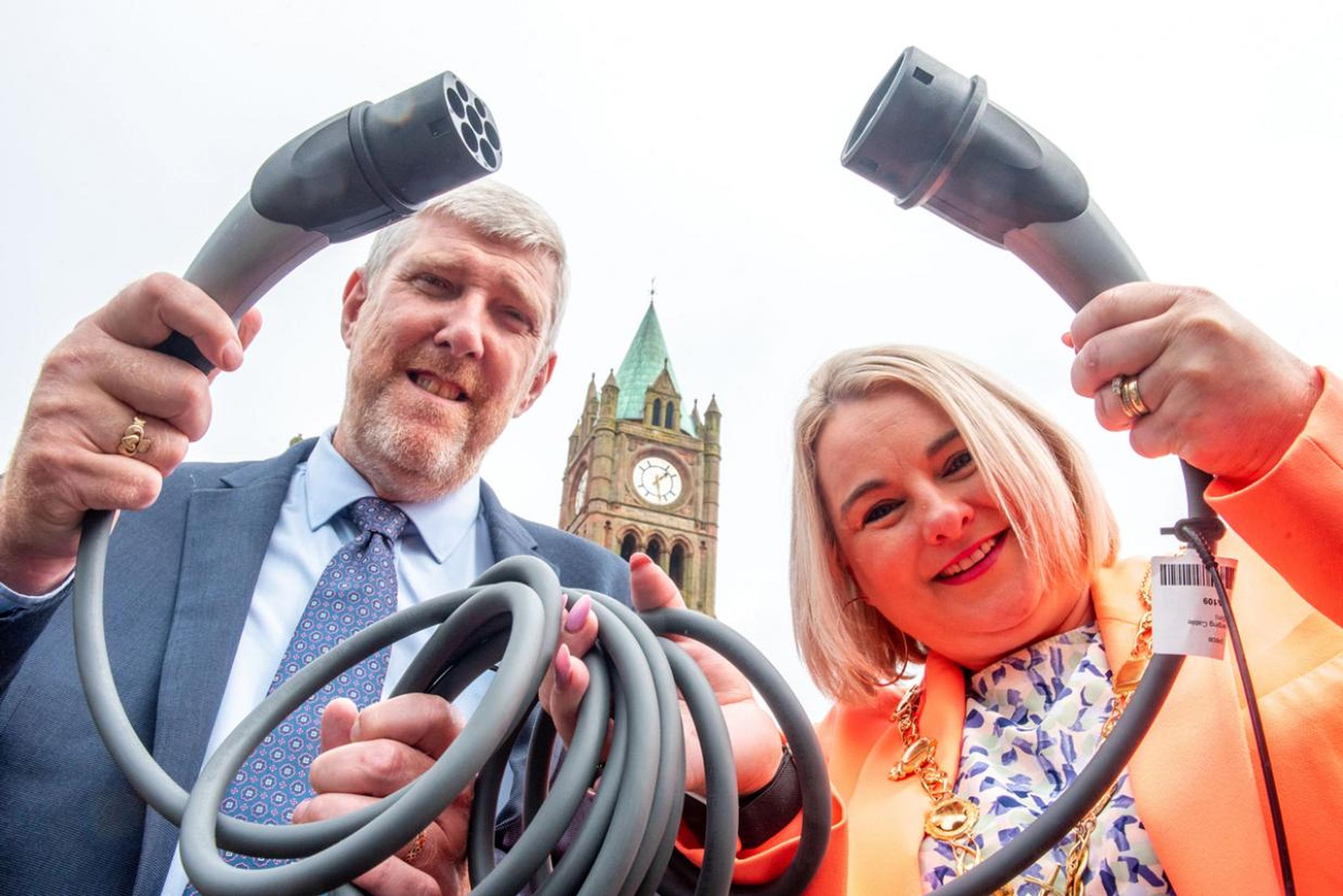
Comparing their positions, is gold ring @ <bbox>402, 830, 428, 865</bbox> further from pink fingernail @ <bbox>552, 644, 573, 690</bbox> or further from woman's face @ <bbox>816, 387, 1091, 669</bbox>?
woman's face @ <bbox>816, 387, 1091, 669</bbox>

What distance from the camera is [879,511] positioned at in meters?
1.75

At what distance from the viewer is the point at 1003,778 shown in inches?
59.3

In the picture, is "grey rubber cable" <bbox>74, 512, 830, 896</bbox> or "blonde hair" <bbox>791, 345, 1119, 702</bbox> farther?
"blonde hair" <bbox>791, 345, 1119, 702</bbox>

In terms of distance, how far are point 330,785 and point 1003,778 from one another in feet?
3.67

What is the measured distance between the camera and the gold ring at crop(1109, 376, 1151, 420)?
3.37 feet

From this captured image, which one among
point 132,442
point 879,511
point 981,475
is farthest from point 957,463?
point 132,442

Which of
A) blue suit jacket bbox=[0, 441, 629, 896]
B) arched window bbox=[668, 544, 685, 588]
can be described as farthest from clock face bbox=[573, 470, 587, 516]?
blue suit jacket bbox=[0, 441, 629, 896]

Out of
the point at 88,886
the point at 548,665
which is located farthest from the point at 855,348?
the point at 88,886

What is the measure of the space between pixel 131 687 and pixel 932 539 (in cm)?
163

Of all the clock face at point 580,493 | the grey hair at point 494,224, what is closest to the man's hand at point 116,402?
the grey hair at point 494,224

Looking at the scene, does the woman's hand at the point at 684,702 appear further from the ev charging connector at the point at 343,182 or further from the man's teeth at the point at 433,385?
the man's teeth at the point at 433,385

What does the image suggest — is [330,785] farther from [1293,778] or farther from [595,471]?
[595,471]

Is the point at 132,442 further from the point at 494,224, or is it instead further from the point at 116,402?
the point at 494,224

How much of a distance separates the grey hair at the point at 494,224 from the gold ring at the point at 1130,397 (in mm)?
1882
